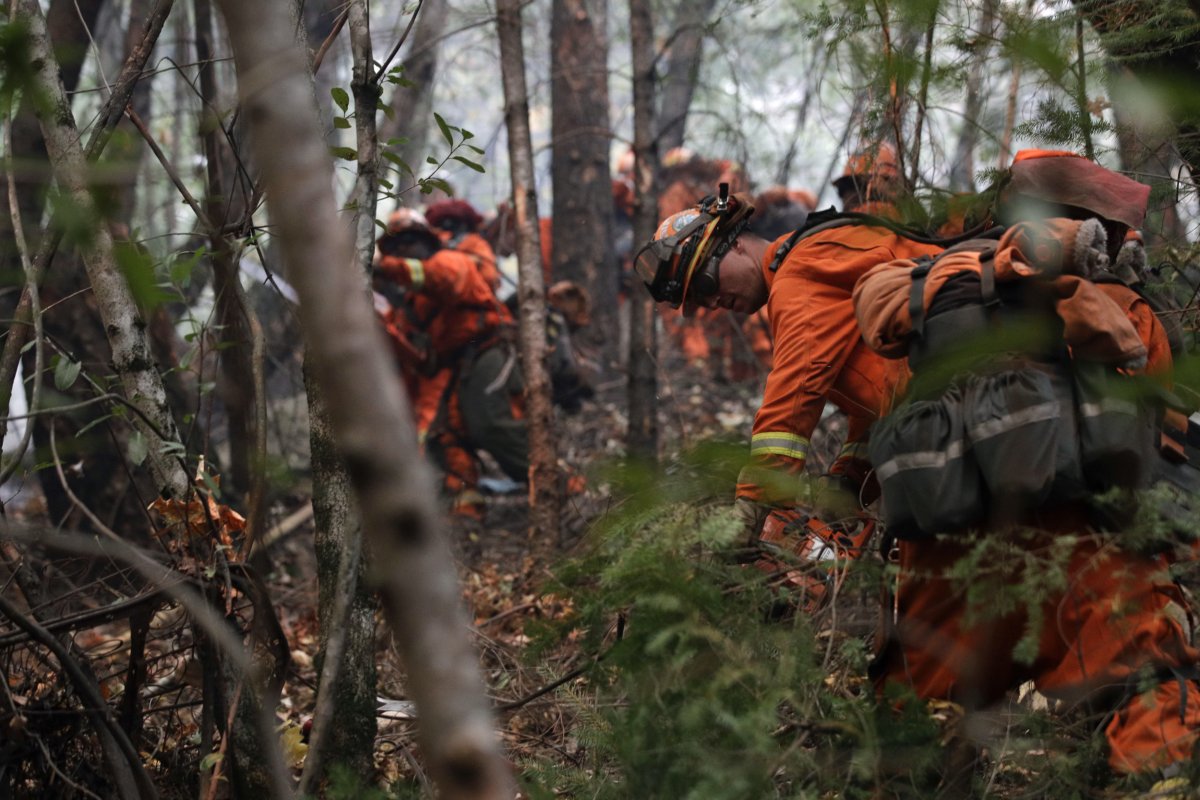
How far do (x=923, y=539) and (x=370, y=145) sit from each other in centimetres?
191

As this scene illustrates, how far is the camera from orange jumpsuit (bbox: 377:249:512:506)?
7.62 meters

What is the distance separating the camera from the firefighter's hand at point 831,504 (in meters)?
2.63

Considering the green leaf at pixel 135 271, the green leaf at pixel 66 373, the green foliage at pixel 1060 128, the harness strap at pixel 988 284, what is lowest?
the green leaf at pixel 66 373

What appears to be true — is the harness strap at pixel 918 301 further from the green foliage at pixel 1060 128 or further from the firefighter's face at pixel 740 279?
the green foliage at pixel 1060 128

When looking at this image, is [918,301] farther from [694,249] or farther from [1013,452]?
[694,249]

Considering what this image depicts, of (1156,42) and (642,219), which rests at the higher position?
(1156,42)

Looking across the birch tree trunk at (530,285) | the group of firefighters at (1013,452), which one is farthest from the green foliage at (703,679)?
the birch tree trunk at (530,285)

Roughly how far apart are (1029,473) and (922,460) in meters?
0.21

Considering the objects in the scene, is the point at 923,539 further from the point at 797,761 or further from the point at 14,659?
the point at 14,659

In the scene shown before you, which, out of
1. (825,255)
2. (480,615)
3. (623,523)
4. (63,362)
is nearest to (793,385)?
(825,255)

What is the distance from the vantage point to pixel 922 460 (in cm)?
222

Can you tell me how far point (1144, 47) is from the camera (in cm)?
342

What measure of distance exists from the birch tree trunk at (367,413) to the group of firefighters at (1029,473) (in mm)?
1191

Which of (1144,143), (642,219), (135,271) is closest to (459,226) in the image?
(642,219)
